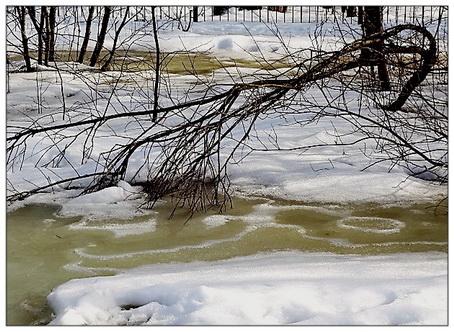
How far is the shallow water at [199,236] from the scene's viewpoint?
315 cm

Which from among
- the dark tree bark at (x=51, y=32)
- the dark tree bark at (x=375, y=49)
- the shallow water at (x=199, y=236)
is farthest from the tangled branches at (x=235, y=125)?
the dark tree bark at (x=51, y=32)

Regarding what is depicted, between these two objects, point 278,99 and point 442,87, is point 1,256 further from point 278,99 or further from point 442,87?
point 442,87

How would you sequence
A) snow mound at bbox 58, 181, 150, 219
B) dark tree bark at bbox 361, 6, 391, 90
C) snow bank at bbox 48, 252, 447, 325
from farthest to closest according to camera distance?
dark tree bark at bbox 361, 6, 391, 90 < snow mound at bbox 58, 181, 150, 219 < snow bank at bbox 48, 252, 447, 325

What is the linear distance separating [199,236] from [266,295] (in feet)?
3.17

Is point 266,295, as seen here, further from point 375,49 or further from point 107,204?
point 375,49

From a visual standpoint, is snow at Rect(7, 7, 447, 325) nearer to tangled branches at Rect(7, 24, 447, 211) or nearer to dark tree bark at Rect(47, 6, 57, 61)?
tangled branches at Rect(7, 24, 447, 211)

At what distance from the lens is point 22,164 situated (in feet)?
14.6

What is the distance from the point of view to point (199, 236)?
3479 millimetres

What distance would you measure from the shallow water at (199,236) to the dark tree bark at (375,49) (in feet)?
2.85

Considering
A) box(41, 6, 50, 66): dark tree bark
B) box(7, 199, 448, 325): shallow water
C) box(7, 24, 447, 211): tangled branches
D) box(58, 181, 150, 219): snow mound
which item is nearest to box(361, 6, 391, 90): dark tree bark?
box(7, 24, 447, 211): tangled branches

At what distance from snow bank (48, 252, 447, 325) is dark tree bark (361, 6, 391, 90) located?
151 centimetres

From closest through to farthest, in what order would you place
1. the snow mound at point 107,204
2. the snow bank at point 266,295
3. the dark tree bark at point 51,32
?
the snow bank at point 266,295, the snow mound at point 107,204, the dark tree bark at point 51,32

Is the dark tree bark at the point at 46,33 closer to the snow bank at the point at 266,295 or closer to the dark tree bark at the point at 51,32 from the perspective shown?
the dark tree bark at the point at 51,32

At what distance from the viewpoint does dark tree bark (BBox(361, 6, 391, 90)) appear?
13.5 feet
